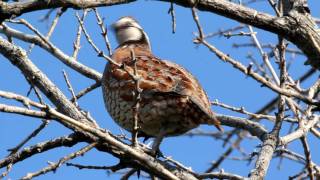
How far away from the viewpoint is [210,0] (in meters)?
4.24

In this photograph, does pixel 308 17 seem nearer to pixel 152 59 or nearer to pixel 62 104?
pixel 62 104

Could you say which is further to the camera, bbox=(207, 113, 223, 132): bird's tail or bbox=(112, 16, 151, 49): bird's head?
bbox=(112, 16, 151, 49): bird's head

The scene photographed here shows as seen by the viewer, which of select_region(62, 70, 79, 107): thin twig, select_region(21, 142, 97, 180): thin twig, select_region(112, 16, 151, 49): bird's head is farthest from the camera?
select_region(112, 16, 151, 49): bird's head

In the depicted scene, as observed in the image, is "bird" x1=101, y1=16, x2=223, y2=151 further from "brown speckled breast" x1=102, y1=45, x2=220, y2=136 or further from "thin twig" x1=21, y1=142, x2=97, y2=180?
"thin twig" x1=21, y1=142, x2=97, y2=180

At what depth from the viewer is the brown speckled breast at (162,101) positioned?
5.66 metres

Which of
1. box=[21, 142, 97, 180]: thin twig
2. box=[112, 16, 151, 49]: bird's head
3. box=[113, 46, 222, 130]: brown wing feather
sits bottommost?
box=[21, 142, 97, 180]: thin twig

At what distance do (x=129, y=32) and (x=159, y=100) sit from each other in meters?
2.57

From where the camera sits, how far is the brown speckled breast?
566cm

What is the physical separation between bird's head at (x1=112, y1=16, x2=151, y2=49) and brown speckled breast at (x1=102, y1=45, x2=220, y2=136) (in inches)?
70.3

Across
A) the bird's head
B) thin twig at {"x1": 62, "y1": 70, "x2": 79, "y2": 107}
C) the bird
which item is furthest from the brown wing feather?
the bird's head

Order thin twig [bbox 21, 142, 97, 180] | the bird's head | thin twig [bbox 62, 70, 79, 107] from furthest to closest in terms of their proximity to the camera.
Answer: the bird's head < thin twig [bbox 62, 70, 79, 107] < thin twig [bbox 21, 142, 97, 180]

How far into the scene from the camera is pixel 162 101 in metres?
5.70

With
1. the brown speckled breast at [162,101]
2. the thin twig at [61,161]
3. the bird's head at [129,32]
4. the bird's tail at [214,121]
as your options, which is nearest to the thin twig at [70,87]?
the brown speckled breast at [162,101]

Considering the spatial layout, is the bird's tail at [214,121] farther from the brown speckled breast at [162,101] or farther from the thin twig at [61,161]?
the thin twig at [61,161]
